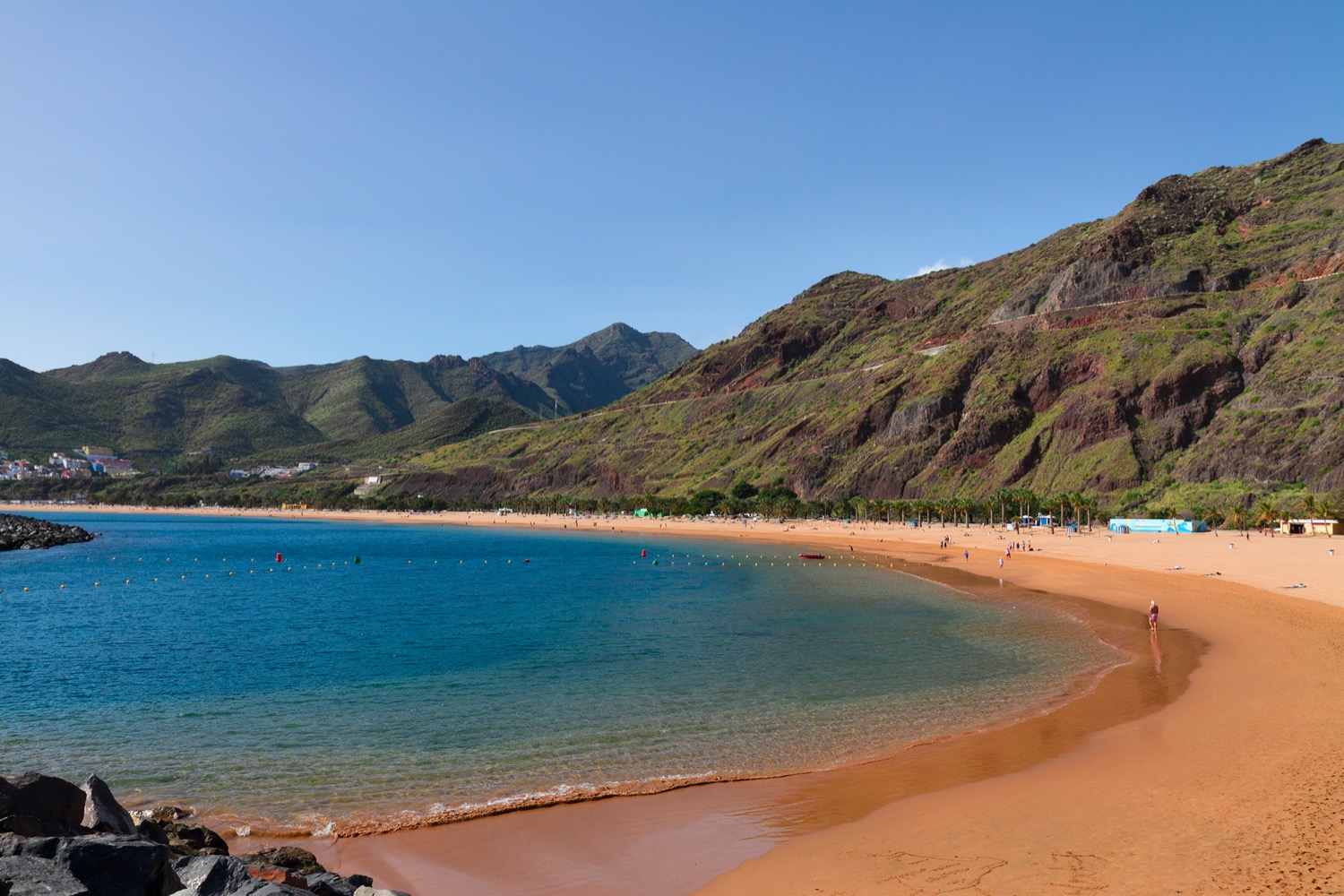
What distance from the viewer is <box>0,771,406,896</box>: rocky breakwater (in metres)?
8.44

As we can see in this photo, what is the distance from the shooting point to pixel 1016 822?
42.2ft

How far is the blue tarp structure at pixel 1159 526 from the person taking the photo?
3184 inches

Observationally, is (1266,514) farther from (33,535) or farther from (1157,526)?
(33,535)

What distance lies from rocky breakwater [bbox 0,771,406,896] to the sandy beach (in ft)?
7.00

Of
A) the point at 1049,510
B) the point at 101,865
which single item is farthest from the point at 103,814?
the point at 1049,510

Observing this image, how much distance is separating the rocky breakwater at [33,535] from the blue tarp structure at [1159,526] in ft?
398

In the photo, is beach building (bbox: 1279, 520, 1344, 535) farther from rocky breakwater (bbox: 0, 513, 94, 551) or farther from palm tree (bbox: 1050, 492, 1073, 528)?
rocky breakwater (bbox: 0, 513, 94, 551)

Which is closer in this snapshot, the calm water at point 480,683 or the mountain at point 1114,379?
the calm water at point 480,683

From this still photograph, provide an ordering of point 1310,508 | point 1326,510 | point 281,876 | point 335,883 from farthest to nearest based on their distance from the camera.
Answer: point 1310,508 → point 1326,510 → point 335,883 → point 281,876

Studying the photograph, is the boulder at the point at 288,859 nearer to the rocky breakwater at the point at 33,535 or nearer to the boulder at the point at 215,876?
the boulder at the point at 215,876

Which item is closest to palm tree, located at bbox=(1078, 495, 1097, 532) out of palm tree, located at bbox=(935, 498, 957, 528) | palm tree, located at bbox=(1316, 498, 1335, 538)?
palm tree, located at bbox=(935, 498, 957, 528)

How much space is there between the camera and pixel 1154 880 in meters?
10.3

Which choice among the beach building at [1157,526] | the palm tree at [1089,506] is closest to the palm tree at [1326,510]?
the beach building at [1157,526]

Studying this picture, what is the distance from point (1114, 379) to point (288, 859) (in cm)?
12408
